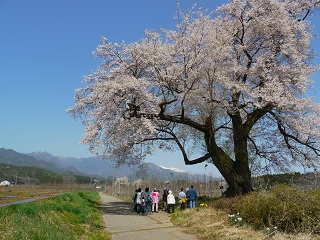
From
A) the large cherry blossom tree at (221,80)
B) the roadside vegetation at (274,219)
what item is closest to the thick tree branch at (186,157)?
the large cherry blossom tree at (221,80)

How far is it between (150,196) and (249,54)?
11.2 metres

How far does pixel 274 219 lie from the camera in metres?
9.52

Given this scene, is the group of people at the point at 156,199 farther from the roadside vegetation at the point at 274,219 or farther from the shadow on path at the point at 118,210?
the roadside vegetation at the point at 274,219

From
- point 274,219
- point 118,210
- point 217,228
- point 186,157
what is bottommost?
point 118,210

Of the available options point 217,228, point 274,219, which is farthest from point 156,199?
point 274,219

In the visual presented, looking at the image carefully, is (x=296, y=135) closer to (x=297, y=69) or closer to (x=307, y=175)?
(x=297, y=69)

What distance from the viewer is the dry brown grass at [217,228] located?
883 cm

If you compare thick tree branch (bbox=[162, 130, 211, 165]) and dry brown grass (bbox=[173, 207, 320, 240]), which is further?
thick tree branch (bbox=[162, 130, 211, 165])

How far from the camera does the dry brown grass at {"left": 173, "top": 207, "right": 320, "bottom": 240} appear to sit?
8.83 meters

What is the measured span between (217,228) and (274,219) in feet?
7.28

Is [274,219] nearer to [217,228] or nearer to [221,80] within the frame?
[217,228]

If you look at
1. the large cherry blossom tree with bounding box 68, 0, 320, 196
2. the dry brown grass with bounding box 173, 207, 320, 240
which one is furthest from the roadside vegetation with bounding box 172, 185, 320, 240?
the large cherry blossom tree with bounding box 68, 0, 320, 196

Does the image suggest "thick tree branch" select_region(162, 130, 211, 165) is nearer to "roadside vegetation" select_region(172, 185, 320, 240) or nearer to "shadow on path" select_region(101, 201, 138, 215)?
"shadow on path" select_region(101, 201, 138, 215)

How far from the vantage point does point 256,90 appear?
17.8 meters
